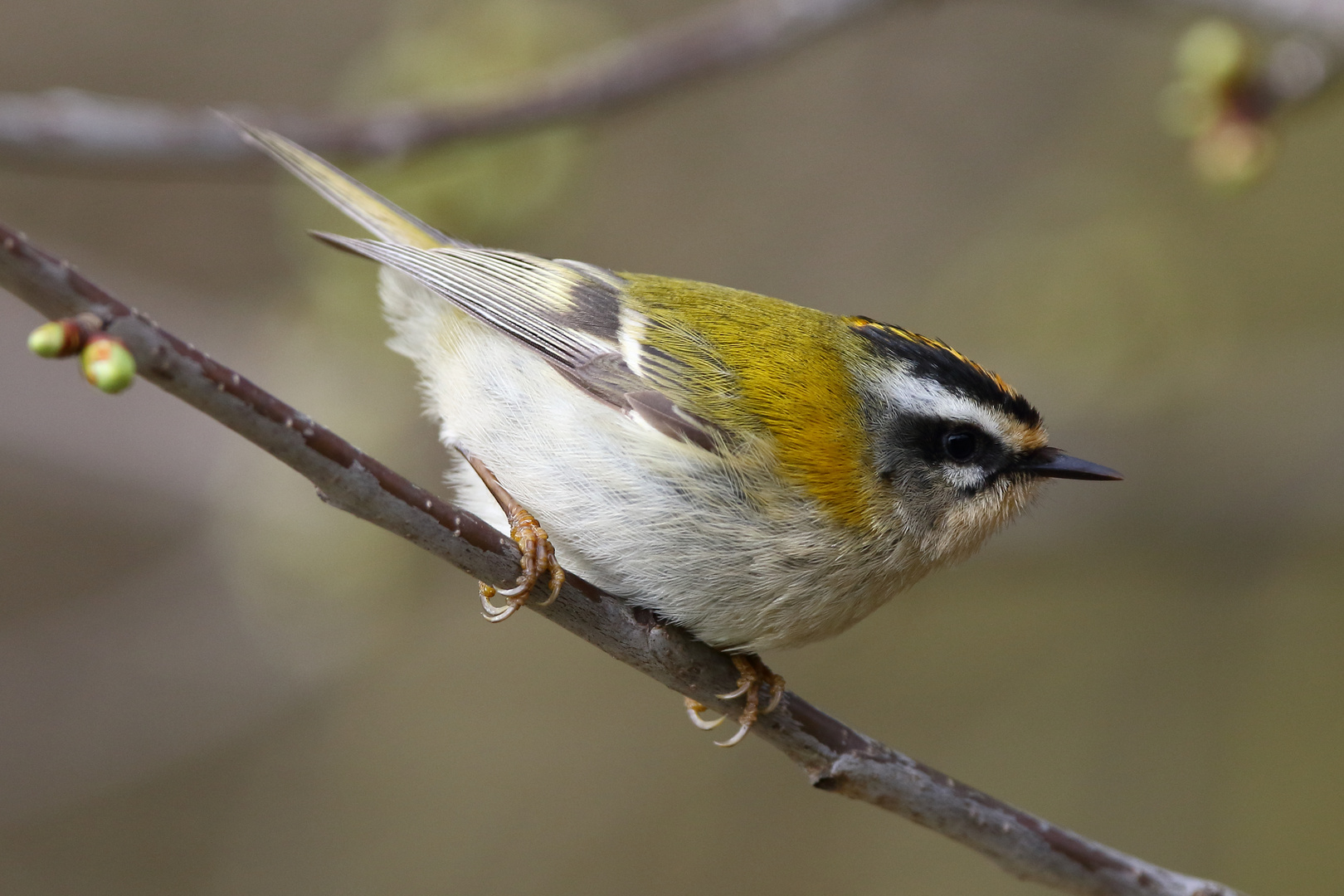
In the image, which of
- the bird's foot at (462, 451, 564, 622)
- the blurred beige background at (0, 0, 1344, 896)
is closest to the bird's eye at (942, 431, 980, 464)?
the bird's foot at (462, 451, 564, 622)

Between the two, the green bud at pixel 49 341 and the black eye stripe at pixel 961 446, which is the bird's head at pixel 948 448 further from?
the green bud at pixel 49 341

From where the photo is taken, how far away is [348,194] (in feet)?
9.73

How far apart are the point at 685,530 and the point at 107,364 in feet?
4.22

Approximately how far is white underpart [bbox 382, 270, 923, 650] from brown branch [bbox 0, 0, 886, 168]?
33.3 inches

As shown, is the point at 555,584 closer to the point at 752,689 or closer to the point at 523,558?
the point at 523,558

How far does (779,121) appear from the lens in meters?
6.59

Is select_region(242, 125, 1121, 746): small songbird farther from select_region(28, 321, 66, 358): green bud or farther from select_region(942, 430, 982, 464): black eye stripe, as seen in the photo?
select_region(28, 321, 66, 358): green bud

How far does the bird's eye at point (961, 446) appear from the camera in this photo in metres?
2.68

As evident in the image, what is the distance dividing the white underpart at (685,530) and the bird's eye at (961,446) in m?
0.27

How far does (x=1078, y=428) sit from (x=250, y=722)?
396 cm

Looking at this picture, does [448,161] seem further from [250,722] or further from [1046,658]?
[1046,658]

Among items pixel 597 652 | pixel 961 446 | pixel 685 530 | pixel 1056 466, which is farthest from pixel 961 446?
pixel 597 652

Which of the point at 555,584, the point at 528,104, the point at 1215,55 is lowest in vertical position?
the point at 555,584

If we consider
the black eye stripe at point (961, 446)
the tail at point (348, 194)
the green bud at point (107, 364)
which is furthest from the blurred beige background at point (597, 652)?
the green bud at point (107, 364)
